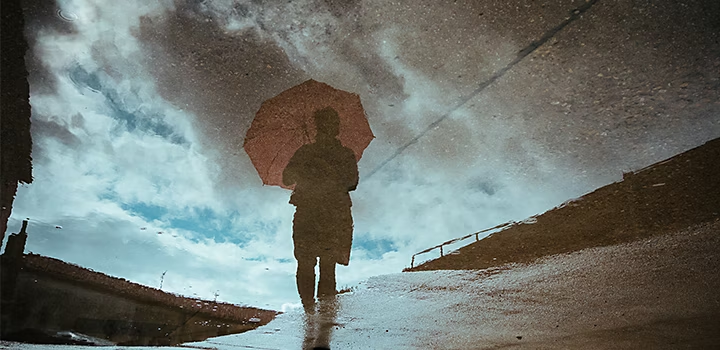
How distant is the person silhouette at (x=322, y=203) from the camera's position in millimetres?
2703

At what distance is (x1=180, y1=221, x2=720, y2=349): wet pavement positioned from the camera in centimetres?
311

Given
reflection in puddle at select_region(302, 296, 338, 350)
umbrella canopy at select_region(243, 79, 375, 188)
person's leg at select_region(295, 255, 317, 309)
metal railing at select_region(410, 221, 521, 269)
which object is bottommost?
reflection in puddle at select_region(302, 296, 338, 350)

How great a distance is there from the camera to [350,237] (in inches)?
122

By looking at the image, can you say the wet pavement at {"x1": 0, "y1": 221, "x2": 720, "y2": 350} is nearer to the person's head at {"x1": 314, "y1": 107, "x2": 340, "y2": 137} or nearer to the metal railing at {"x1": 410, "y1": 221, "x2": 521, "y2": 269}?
the metal railing at {"x1": 410, "y1": 221, "x2": 521, "y2": 269}

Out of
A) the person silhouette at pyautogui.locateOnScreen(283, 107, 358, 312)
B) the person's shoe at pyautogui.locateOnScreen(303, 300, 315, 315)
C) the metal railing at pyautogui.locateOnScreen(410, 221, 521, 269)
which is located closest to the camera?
the person silhouette at pyautogui.locateOnScreen(283, 107, 358, 312)

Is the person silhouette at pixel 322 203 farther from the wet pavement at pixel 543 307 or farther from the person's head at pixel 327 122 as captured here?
the wet pavement at pixel 543 307

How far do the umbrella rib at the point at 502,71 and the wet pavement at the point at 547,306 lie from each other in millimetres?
1236

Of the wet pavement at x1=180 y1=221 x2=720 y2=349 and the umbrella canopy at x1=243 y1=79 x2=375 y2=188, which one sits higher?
the umbrella canopy at x1=243 y1=79 x2=375 y2=188

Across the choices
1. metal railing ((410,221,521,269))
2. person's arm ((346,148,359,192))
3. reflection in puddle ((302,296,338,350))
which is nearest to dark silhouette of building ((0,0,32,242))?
person's arm ((346,148,359,192))

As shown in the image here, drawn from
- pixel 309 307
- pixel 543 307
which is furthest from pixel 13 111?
pixel 543 307

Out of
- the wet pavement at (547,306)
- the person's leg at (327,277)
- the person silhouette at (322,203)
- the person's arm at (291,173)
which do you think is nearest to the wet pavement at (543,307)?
the wet pavement at (547,306)

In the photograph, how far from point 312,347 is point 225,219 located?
1.89 meters

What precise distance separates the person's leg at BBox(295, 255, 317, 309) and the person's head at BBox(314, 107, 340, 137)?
1.13m

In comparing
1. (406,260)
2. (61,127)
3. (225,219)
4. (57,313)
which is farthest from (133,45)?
(406,260)
